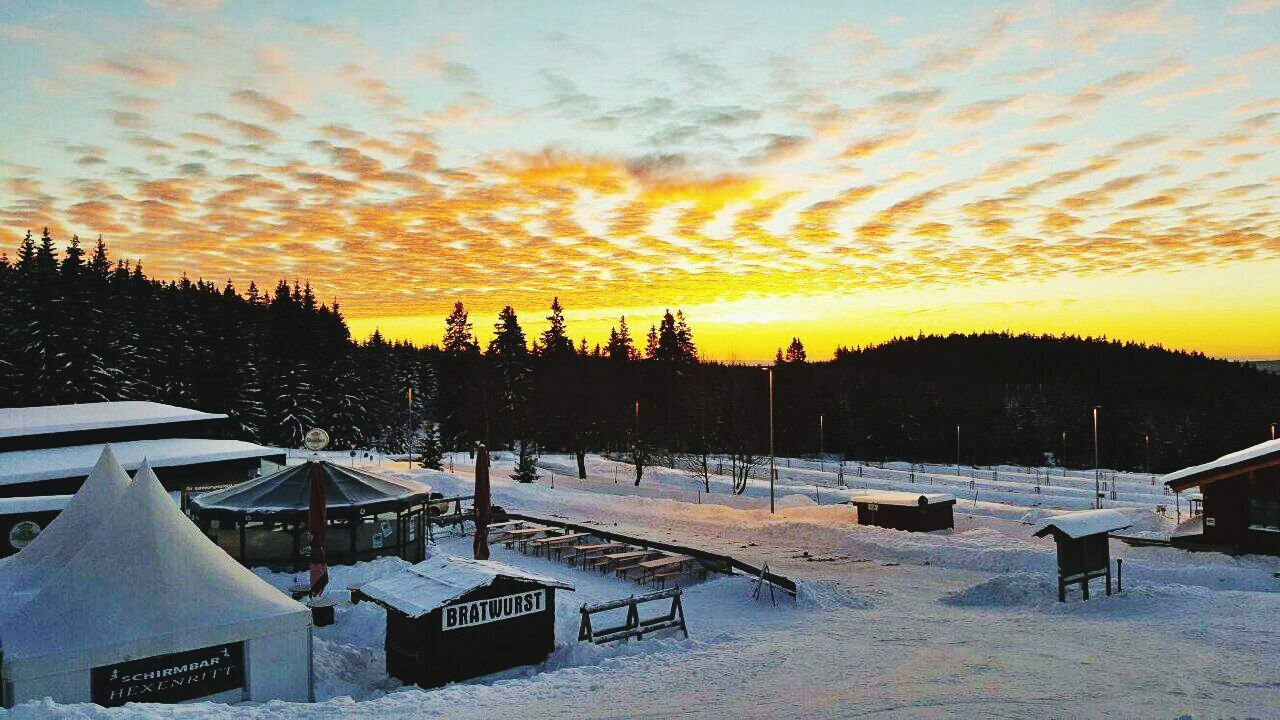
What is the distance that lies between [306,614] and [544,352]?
79.7 metres

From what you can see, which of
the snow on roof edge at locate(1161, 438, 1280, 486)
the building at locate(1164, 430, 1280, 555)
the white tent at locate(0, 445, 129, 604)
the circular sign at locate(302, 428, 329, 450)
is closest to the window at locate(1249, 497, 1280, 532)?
the building at locate(1164, 430, 1280, 555)

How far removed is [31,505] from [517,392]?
44.2m

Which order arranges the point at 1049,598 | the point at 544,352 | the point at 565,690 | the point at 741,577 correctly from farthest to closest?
1. the point at 544,352
2. the point at 741,577
3. the point at 1049,598
4. the point at 565,690

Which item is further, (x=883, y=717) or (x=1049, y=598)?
(x=1049, y=598)

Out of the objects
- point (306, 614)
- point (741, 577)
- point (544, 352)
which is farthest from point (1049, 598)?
point (544, 352)

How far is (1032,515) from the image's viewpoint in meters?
38.9

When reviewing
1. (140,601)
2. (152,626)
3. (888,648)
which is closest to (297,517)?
(140,601)

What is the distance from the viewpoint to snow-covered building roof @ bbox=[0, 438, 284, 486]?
28.3 meters

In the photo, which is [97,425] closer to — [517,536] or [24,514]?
[24,514]

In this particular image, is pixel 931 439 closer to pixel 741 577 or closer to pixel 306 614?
pixel 741 577

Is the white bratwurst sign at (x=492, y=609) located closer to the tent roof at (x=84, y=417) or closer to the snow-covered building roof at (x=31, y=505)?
the snow-covered building roof at (x=31, y=505)

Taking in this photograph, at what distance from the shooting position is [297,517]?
74.0ft

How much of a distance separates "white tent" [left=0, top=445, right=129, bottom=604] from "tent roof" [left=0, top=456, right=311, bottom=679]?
2.52 m

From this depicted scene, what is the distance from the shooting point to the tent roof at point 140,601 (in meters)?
11.7
